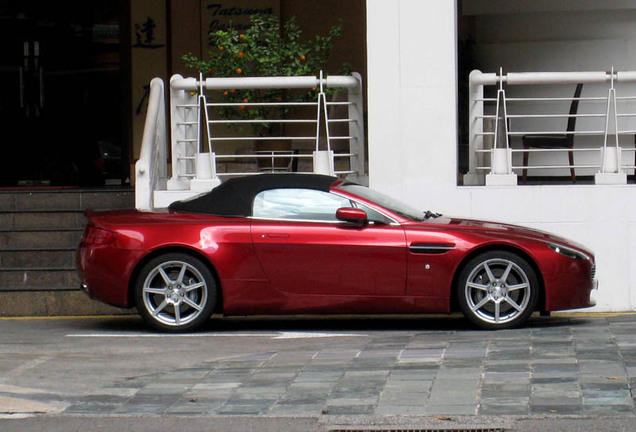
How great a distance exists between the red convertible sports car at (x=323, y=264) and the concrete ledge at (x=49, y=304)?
64.5 inches

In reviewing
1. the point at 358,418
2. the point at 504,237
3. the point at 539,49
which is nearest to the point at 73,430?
the point at 358,418

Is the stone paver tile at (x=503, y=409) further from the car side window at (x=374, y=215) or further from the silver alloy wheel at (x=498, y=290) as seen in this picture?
the car side window at (x=374, y=215)

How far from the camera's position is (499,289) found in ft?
34.3

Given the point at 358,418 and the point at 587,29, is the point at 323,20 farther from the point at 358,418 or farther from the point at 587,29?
the point at 358,418

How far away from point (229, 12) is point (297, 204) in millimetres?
7143

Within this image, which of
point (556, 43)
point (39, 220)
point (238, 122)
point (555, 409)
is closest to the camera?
point (555, 409)

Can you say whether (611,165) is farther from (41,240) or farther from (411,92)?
(41,240)

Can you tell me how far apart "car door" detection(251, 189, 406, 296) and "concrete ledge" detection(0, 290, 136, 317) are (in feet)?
8.43

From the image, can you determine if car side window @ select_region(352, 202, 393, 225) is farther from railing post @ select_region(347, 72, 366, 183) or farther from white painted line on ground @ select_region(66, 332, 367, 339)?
railing post @ select_region(347, 72, 366, 183)

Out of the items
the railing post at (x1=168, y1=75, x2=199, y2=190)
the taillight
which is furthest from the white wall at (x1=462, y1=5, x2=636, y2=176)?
the taillight

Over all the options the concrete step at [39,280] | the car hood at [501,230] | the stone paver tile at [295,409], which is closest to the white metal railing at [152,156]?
the concrete step at [39,280]

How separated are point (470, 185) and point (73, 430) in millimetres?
6804

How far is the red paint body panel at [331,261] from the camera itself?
10.5m

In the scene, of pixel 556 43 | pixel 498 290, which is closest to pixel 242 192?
pixel 498 290
